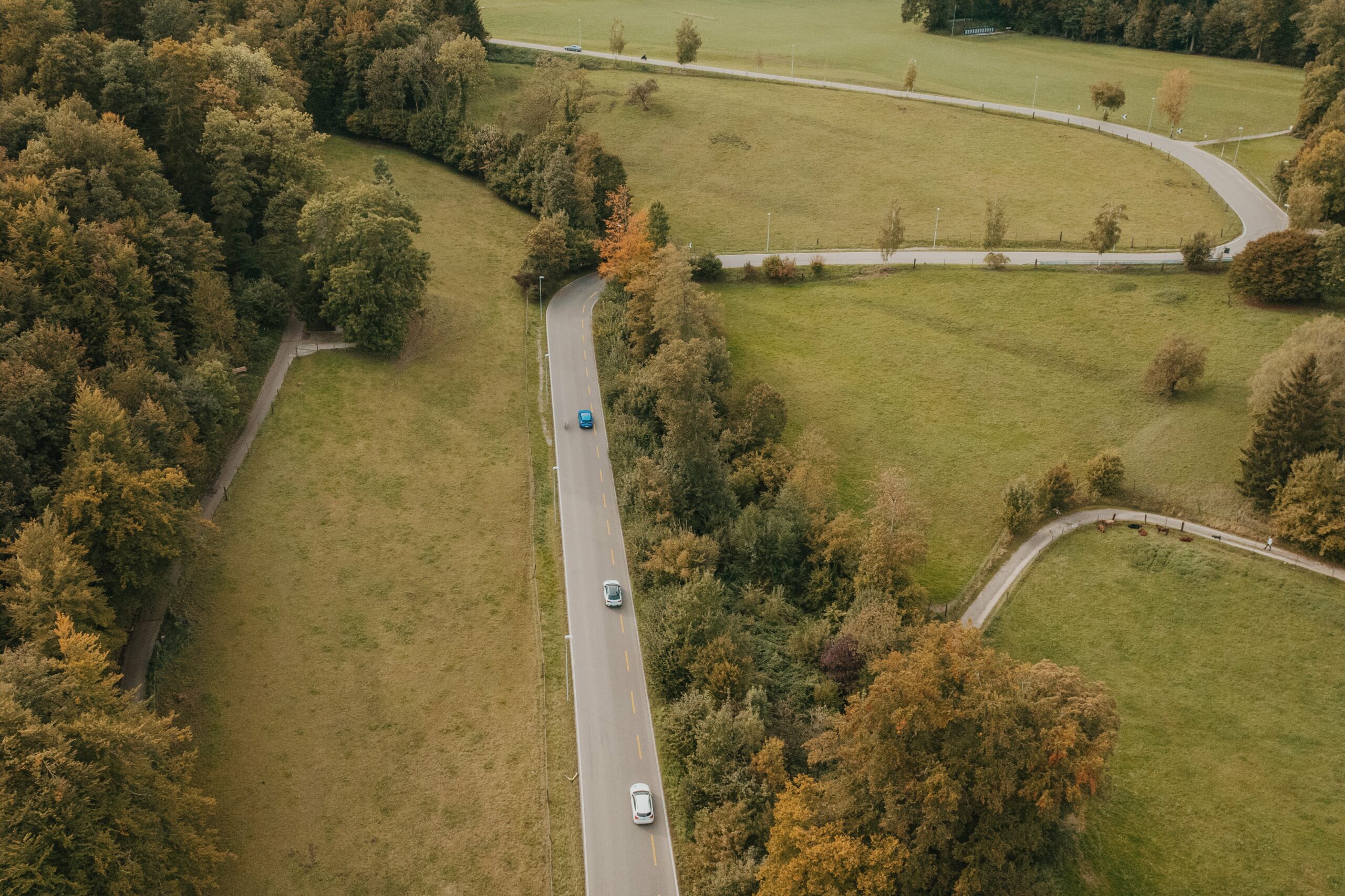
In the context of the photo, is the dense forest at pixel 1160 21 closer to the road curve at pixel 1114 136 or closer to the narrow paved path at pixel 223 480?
the road curve at pixel 1114 136

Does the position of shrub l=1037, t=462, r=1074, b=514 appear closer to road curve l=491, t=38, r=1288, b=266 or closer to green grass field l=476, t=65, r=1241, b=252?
road curve l=491, t=38, r=1288, b=266

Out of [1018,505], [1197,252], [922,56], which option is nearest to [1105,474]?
[1018,505]

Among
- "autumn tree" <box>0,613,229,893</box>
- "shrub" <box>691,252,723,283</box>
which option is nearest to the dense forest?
"shrub" <box>691,252,723,283</box>

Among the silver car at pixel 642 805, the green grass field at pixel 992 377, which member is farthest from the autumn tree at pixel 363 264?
the silver car at pixel 642 805

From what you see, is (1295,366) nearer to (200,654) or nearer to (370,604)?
(370,604)

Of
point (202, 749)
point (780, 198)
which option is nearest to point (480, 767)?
point (202, 749)

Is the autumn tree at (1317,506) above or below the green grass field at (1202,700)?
above

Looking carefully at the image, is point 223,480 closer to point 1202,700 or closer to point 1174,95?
point 1202,700
